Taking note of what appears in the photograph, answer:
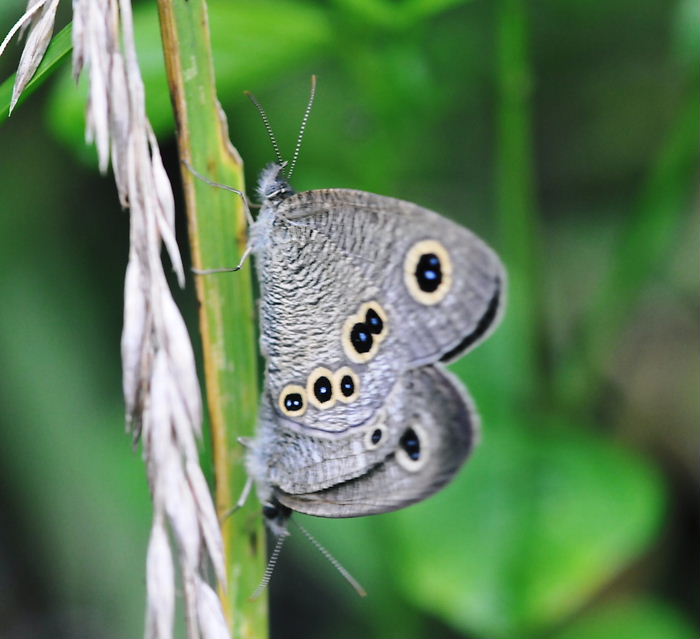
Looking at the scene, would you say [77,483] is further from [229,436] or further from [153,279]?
[153,279]

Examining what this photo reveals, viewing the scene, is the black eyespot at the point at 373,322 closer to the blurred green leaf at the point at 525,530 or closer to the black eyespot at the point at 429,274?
the black eyespot at the point at 429,274

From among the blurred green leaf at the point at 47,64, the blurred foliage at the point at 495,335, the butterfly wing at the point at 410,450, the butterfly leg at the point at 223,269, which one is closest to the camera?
the blurred green leaf at the point at 47,64

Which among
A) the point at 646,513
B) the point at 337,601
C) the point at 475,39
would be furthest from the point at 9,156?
the point at 646,513

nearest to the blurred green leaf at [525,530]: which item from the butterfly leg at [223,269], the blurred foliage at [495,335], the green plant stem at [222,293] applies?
the blurred foliage at [495,335]

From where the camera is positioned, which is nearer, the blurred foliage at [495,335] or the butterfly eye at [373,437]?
the butterfly eye at [373,437]

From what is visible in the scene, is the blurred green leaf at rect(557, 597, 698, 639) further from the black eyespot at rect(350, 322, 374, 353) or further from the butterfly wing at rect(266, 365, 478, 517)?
the black eyespot at rect(350, 322, 374, 353)

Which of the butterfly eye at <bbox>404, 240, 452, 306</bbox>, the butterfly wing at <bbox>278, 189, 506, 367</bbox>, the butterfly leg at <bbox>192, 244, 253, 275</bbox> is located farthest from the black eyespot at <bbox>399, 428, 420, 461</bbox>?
the butterfly leg at <bbox>192, 244, 253, 275</bbox>
